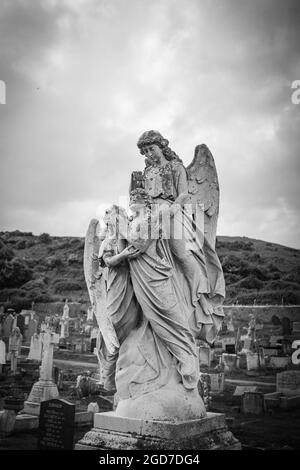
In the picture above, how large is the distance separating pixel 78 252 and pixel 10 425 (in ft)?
182

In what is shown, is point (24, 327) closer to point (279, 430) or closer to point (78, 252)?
point (279, 430)

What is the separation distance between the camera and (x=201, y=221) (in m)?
4.79

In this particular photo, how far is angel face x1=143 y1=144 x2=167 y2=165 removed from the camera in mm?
4715

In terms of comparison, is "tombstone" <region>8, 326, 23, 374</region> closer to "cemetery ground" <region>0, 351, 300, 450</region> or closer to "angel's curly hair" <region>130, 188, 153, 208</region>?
"cemetery ground" <region>0, 351, 300, 450</region>

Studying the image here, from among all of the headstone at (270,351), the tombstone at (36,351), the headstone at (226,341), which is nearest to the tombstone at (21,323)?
the tombstone at (36,351)

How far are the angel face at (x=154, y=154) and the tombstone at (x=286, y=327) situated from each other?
1955cm

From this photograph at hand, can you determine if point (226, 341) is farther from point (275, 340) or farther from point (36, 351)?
point (36, 351)

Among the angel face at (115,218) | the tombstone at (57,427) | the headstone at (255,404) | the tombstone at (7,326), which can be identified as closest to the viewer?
the angel face at (115,218)

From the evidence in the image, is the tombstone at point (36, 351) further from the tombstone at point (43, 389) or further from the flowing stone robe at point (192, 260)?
the flowing stone robe at point (192, 260)

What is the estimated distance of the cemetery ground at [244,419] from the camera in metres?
6.39

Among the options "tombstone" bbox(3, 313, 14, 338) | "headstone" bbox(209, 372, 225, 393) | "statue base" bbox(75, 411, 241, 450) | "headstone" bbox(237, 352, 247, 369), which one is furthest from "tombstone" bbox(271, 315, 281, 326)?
"statue base" bbox(75, 411, 241, 450)

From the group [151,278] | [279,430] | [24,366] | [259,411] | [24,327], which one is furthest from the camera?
[24,327]

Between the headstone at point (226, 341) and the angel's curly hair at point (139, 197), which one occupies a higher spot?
the angel's curly hair at point (139, 197)

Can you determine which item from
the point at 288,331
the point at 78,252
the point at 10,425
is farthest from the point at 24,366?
the point at 78,252
